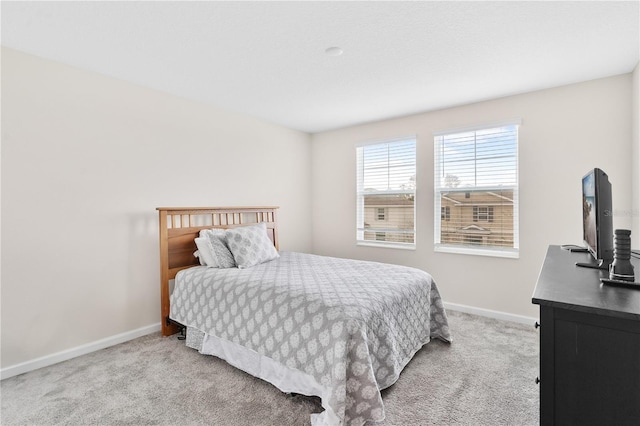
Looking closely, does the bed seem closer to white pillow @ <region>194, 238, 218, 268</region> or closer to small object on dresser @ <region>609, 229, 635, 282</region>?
white pillow @ <region>194, 238, 218, 268</region>

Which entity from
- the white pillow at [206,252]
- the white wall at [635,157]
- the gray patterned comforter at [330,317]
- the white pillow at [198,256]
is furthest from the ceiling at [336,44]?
the gray patterned comforter at [330,317]

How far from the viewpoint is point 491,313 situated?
3.39 metres

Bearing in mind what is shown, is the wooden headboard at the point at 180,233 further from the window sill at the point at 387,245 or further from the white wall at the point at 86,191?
the window sill at the point at 387,245

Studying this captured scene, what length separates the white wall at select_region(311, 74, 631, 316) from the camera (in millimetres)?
2808

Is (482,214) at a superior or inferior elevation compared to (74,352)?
superior

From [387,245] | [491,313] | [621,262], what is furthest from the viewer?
[387,245]

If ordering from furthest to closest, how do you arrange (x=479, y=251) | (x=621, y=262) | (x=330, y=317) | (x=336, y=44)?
(x=479, y=251) → (x=336, y=44) → (x=330, y=317) → (x=621, y=262)

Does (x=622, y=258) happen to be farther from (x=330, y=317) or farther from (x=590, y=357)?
(x=330, y=317)

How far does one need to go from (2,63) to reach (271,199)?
2.80 m

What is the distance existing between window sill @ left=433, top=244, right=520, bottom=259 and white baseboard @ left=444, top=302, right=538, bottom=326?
613 mm

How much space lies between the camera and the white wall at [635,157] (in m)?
2.56

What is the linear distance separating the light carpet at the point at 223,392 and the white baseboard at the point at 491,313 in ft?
1.85

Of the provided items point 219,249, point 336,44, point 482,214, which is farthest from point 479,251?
point 219,249

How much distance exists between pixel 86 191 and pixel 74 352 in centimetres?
134
